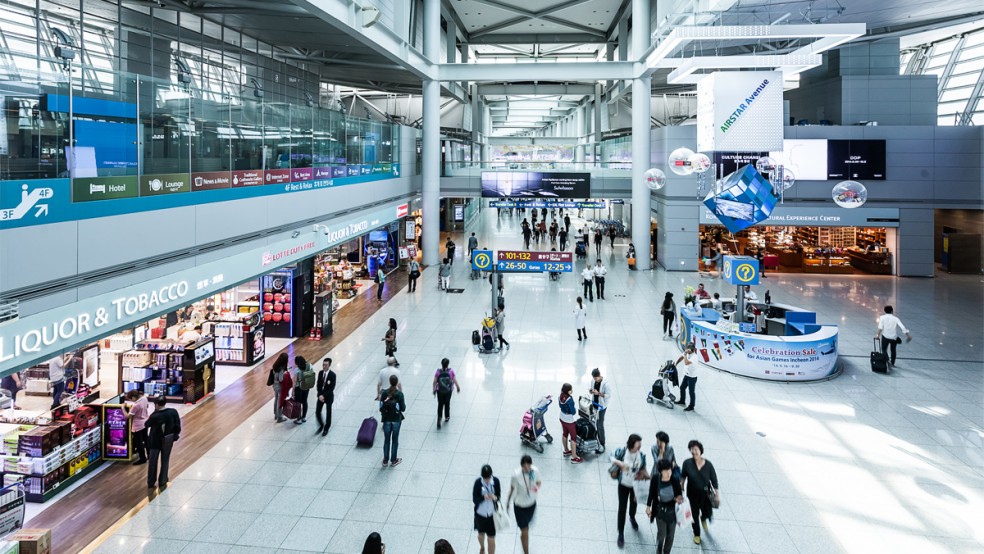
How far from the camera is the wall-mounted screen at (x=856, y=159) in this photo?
A: 25.3 metres

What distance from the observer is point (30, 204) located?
6098 mm

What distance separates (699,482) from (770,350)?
693 centimetres

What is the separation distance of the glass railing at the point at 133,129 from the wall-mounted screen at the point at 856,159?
71.2ft

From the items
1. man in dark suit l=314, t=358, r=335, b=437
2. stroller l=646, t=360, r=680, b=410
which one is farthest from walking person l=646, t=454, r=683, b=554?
man in dark suit l=314, t=358, r=335, b=437

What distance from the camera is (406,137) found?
26.2 m

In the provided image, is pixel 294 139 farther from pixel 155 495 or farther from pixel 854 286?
pixel 854 286

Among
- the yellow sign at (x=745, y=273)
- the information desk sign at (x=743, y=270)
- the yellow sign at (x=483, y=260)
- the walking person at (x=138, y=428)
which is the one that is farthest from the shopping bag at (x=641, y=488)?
the yellow sign at (x=483, y=260)

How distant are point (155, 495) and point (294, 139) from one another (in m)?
8.38

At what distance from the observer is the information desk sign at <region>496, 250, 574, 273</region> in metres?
15.4

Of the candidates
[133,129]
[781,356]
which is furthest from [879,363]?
[133,129]

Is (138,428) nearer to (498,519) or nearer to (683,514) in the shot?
(498,519)

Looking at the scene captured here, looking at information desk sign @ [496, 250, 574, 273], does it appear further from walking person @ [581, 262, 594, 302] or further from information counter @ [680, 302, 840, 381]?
walking person @ [581, 262, 594, 302]

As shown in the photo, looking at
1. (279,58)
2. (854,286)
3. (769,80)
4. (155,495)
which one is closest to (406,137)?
(279,58)

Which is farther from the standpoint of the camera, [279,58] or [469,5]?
[469,5]
